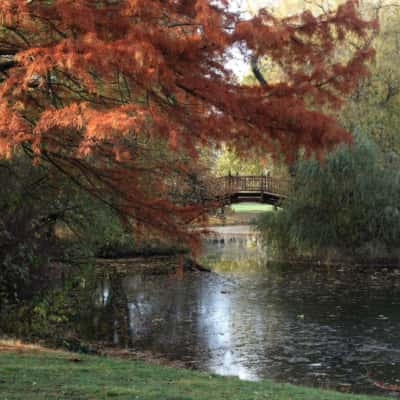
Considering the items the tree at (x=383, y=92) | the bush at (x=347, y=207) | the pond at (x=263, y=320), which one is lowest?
the pond at (x=263, y=320)

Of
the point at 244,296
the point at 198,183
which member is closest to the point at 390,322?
the point at 244,296

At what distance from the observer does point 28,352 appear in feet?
30.6

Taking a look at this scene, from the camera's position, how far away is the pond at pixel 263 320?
10914mm

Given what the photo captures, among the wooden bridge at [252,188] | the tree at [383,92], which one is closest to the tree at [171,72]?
the tree at [383,92]

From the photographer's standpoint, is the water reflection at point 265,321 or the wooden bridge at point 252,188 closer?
the water reflection at point 265,321

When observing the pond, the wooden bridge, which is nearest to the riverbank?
the pond

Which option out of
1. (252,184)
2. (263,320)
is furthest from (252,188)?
(263,320)

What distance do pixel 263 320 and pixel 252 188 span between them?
16.0 meters

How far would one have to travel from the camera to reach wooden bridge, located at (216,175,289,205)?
29297 mm

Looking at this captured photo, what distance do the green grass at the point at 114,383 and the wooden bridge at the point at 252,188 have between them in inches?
790

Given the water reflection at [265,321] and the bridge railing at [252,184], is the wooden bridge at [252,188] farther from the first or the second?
the water reflection at [265,321]

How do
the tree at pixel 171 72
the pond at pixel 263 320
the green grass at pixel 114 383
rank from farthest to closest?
1. the pond at pixel 263 320
2. the green grass at pixel 114 383
3. the tree at pixel 171 72

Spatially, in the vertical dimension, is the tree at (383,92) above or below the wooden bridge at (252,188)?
above

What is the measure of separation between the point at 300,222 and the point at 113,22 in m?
18.9
